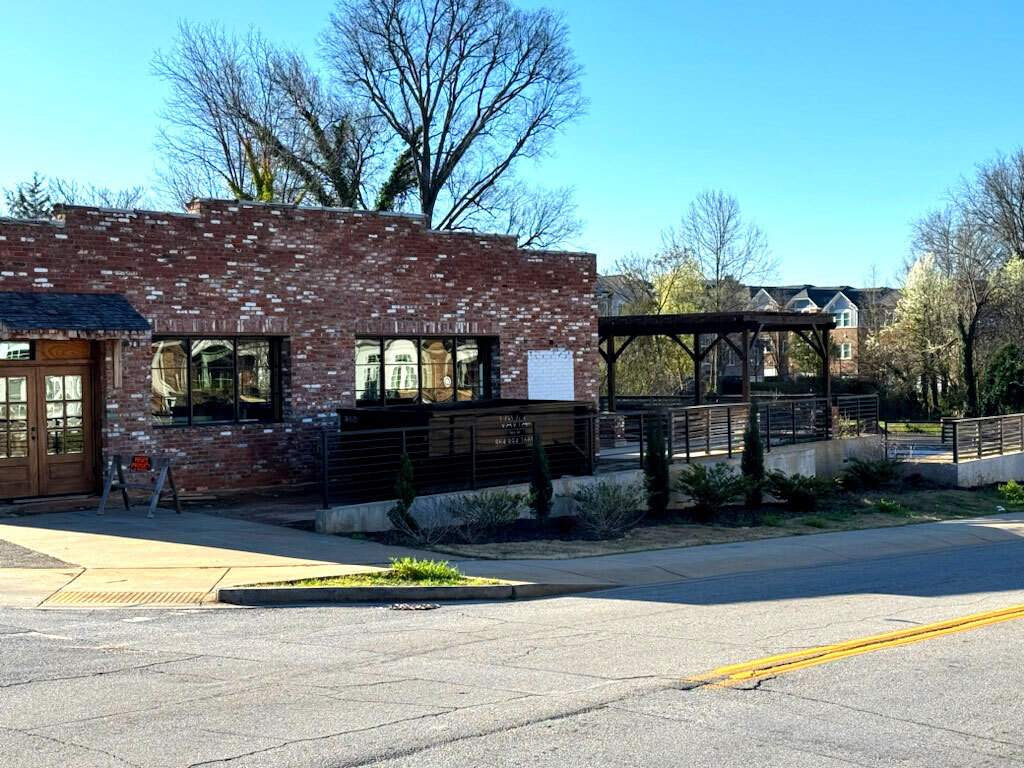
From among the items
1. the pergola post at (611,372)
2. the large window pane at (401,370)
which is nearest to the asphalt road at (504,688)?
the large window pane at (401,370)

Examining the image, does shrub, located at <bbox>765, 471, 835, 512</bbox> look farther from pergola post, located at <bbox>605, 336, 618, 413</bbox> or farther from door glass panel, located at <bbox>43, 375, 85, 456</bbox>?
door glass panel, located at <bbox>43, 375, 85, 456</bbox>

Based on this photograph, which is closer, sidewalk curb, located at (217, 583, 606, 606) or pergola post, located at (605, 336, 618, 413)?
sidewalk curb, located at (217, 583, 606, 606)

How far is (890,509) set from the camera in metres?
22.3

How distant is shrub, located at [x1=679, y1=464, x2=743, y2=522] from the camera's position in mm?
20172

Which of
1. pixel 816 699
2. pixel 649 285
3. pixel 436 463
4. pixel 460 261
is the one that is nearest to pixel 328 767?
pixel 816 699

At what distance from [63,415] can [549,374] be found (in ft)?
34.9

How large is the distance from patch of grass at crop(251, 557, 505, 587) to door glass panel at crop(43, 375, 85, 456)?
8360mm

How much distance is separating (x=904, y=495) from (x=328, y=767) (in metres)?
21.4

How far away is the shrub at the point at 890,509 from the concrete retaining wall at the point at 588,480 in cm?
269

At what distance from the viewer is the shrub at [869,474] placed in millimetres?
24812

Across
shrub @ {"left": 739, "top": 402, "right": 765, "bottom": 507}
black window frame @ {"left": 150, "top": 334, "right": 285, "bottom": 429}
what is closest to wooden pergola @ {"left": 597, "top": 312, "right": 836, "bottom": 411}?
shrub @ {"left": 739, "top": 402, "right": 765, "bottom": 507}

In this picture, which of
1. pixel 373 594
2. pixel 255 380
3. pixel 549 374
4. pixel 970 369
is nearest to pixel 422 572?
pixel 373 594

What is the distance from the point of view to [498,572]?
532 inches

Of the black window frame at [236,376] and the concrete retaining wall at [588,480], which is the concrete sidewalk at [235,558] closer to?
the concrete retaining wall at [588,480]
